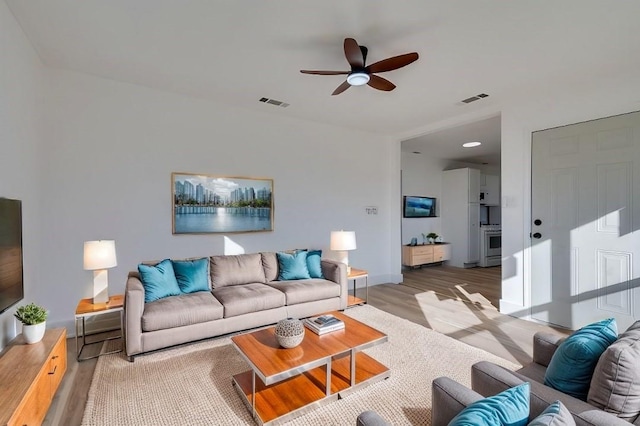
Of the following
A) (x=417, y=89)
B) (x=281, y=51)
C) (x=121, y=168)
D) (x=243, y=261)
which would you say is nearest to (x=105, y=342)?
(x=243, y=261)

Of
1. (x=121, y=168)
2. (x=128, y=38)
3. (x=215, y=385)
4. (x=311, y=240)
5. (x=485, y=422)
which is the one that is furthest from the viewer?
(x=311, y=240)

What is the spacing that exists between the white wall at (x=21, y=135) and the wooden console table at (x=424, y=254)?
20.2 feet

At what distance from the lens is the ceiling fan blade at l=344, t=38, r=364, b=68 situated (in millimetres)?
2320

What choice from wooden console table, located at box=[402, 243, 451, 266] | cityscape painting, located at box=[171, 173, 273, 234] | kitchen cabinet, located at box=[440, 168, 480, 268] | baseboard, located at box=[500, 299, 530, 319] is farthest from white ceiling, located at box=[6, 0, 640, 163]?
kitchen cabinet, located at box=[440, 168, 480, 268]

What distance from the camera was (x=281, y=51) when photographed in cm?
285

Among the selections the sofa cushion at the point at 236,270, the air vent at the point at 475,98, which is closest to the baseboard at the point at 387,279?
the sofa cushion at the point at 236,270

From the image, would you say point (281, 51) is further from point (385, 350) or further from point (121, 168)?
point (385, 350)

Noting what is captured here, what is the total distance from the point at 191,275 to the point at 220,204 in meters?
1.12

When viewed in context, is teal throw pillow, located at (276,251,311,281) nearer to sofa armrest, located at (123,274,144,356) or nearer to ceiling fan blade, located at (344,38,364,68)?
sofa armrest, located at (123,274,144,356)

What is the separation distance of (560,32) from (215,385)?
3.88m

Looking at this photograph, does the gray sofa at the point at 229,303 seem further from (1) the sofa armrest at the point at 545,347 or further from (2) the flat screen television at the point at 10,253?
(1) the sofa armrest at the point at 545,347

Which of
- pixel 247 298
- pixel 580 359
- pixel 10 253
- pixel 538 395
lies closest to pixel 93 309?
pixel 10 253

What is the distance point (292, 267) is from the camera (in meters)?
3.99

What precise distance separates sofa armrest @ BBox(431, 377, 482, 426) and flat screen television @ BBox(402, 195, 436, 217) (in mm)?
6136
